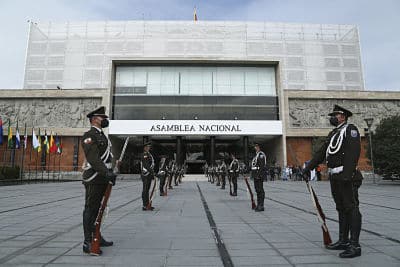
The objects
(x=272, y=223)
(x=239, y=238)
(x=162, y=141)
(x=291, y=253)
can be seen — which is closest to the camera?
(x=291, y=253)

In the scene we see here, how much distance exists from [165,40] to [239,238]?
50868mm

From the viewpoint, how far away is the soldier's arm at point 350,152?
3924 mm

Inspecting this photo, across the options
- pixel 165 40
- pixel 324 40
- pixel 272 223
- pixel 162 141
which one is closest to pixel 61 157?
pixel 162 141

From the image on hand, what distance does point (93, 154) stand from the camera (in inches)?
163

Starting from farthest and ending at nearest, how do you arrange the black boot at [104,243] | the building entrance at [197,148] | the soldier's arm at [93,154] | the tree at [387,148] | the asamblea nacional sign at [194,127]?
the building entrance at [197,148] < the asamblea nacional sign at [194,127] < the tree at [387,148] < the black boot at [104,243] < the soldier's arm at [93,154]

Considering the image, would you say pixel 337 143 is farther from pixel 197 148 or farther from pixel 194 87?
pixel 197 148

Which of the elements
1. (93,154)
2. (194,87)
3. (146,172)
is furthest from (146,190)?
(194,87)

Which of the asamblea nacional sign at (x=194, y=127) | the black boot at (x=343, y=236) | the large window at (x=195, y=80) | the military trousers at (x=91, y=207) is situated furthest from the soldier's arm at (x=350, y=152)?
the large window at (x=195, y=80)

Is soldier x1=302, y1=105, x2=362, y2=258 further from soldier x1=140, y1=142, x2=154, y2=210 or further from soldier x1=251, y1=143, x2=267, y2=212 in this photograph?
soldier x1=140, y1=142, x2=154, y2=210

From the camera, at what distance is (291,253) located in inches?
160

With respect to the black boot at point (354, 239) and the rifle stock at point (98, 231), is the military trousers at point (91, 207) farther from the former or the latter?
the black boot at point (354, 239)

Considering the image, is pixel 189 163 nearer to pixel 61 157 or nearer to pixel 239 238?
pixel 61 157

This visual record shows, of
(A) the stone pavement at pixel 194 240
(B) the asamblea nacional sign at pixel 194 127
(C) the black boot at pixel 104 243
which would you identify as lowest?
(A) the stone pavement at pixel 194 240

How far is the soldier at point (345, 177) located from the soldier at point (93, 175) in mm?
3223
